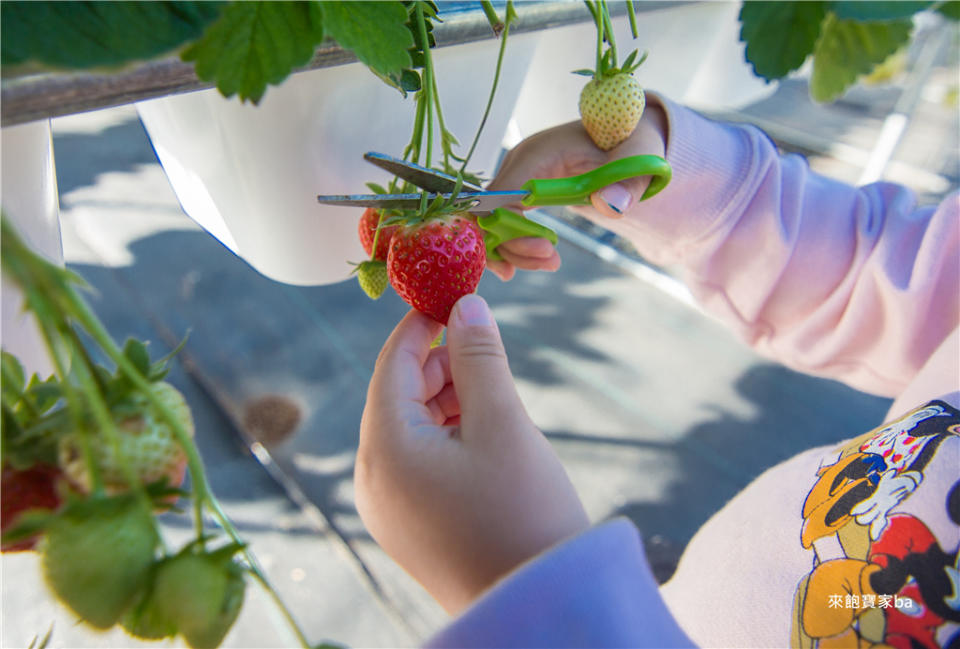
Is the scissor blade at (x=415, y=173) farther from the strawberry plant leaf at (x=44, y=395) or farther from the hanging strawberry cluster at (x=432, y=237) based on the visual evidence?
the strawberry plant leaf at (x=44, y=395)

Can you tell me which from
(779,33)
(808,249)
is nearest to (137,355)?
(779,33)

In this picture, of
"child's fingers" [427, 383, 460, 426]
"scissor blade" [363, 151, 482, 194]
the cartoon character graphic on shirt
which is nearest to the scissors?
"scissor blade" [363, 151, 482, 194]

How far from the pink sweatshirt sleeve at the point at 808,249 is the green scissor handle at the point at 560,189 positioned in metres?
0.15

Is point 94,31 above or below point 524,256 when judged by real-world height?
above

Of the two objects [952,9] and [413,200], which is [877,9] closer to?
[952,9]

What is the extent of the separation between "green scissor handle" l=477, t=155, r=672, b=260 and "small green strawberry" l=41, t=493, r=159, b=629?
260mm

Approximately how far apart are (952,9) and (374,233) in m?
0.52

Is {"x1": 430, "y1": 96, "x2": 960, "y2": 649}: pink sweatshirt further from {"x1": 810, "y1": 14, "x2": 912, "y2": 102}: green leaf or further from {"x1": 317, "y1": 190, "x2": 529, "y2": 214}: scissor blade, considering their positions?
{"x1": 317, "y1": 190, "x2": 529, "y2": 214}: scissor blade

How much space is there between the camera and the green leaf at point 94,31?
0.16 m

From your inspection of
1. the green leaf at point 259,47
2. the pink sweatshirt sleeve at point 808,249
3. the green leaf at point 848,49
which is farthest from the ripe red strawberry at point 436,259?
the green leaf at point 848,49

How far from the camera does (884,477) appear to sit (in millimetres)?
409

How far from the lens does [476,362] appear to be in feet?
1.02

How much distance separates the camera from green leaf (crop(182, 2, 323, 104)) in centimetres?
21

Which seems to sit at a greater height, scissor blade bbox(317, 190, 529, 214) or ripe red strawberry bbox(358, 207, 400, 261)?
scissor blade bbox(317, 190, 529, 214)
